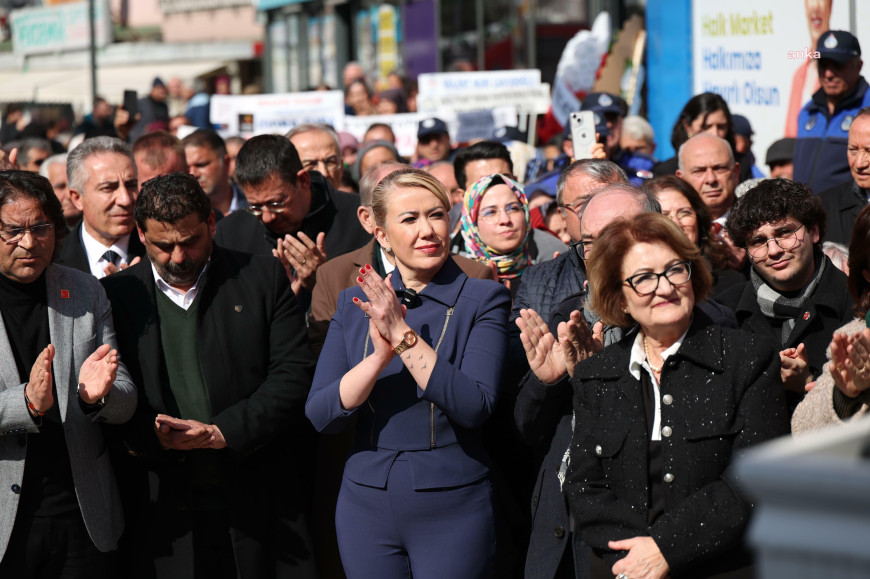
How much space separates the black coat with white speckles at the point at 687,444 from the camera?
327 cm

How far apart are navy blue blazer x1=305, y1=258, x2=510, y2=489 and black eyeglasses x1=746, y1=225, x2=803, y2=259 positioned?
109 centimetres

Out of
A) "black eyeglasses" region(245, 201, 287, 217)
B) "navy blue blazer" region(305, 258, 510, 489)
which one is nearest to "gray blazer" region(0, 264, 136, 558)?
"navy blue blazer" region(305, 258, 510, 489)

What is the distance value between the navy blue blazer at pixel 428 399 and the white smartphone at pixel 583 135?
2.55m

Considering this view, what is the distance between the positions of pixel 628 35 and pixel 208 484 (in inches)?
386

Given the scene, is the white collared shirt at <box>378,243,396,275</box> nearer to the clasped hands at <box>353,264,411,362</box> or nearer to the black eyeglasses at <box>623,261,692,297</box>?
the clasped hands at <box>353,264,411,362</box>

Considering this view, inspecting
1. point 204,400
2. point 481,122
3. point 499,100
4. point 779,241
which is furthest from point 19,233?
point 499,100

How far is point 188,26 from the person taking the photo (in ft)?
122

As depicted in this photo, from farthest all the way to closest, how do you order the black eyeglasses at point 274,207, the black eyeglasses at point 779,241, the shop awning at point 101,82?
the shop awning at point 101,82, the black eyeglasses at point 274,207, the black eyeglasses at point 779,241

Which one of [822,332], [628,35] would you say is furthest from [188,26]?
[822,332]

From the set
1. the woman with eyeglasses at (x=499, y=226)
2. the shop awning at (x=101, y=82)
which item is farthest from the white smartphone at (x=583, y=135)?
the shop awning at (x=101, y=82)

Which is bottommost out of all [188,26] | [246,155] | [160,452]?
[160,452]

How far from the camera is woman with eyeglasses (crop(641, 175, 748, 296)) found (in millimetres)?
5051

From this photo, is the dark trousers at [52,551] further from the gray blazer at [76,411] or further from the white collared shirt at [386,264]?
the white collared shirt at [386,264]

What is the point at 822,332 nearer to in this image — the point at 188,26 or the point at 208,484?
the point at 208,484
